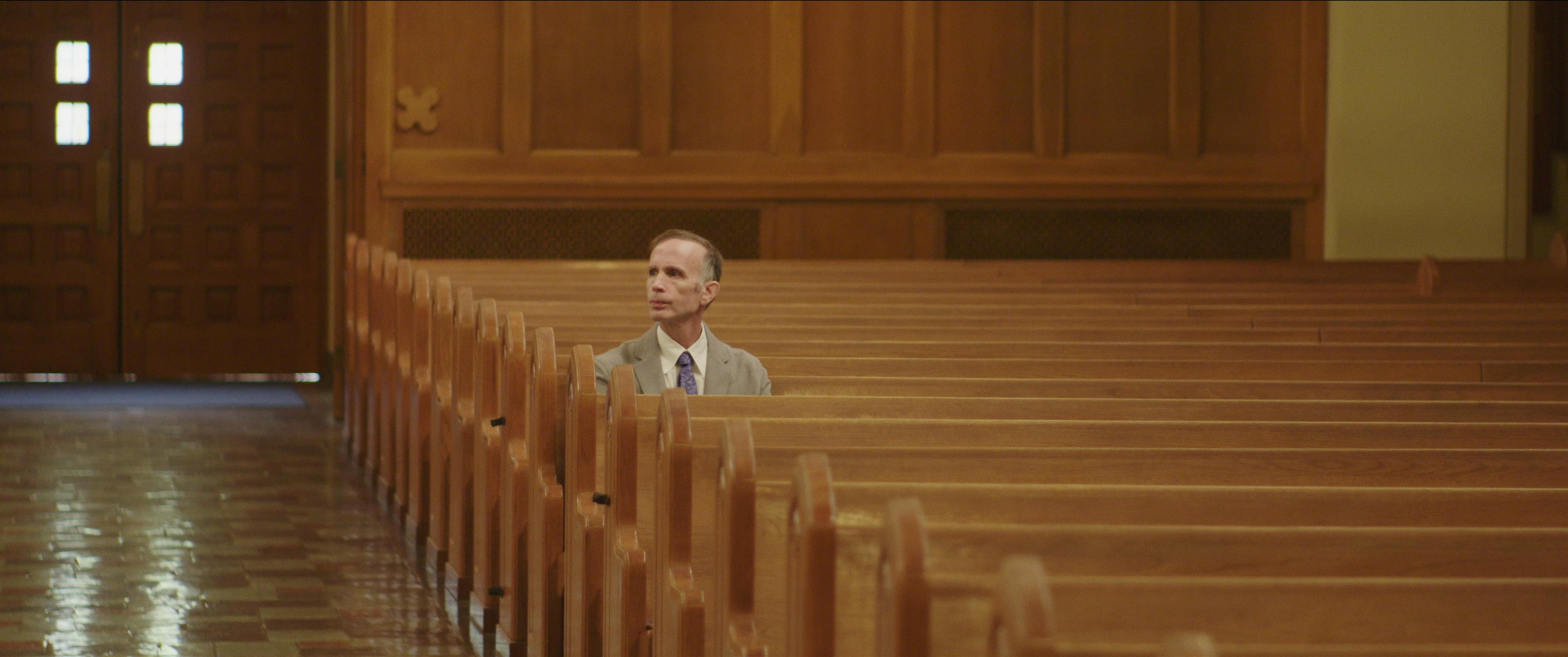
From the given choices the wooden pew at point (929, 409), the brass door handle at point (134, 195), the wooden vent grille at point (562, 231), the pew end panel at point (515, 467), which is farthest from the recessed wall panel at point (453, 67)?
the wooden pew at point (929, 409)

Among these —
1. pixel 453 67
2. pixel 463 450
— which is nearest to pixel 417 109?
pixel 453 67

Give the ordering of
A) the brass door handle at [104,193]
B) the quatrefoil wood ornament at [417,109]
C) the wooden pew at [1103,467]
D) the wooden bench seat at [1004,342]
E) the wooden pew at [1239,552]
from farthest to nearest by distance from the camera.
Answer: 1. the brass door handle at [104,193]
2. the quatrefoil wood ornament at [417,109]
3. the wooden bench seat at [1004,342]
4. the wooden pew at [1103,467]
5. the wooden pew at [1239,552]

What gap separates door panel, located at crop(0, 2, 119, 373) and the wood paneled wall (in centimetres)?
250

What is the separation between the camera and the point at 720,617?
93.0 inches

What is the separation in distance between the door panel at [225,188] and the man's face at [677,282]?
22.1 ft

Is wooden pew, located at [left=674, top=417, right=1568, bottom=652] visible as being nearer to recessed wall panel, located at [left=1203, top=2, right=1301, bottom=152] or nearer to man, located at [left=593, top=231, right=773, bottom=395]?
man, located at [left=593, top=231, right=773, bottom=395]

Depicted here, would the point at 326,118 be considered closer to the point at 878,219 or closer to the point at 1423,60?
the point at 878,219

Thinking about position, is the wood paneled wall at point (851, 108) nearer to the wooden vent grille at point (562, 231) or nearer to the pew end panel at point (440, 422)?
the wooden vent grille at point (562, 231)

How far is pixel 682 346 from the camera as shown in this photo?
3672 mm

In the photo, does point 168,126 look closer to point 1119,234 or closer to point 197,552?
point 1119,234

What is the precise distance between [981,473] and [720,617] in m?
0.41

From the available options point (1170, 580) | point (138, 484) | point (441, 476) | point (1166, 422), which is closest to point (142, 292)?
point (138, 484)

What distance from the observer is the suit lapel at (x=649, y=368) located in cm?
361

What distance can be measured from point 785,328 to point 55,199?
22.1 feet
